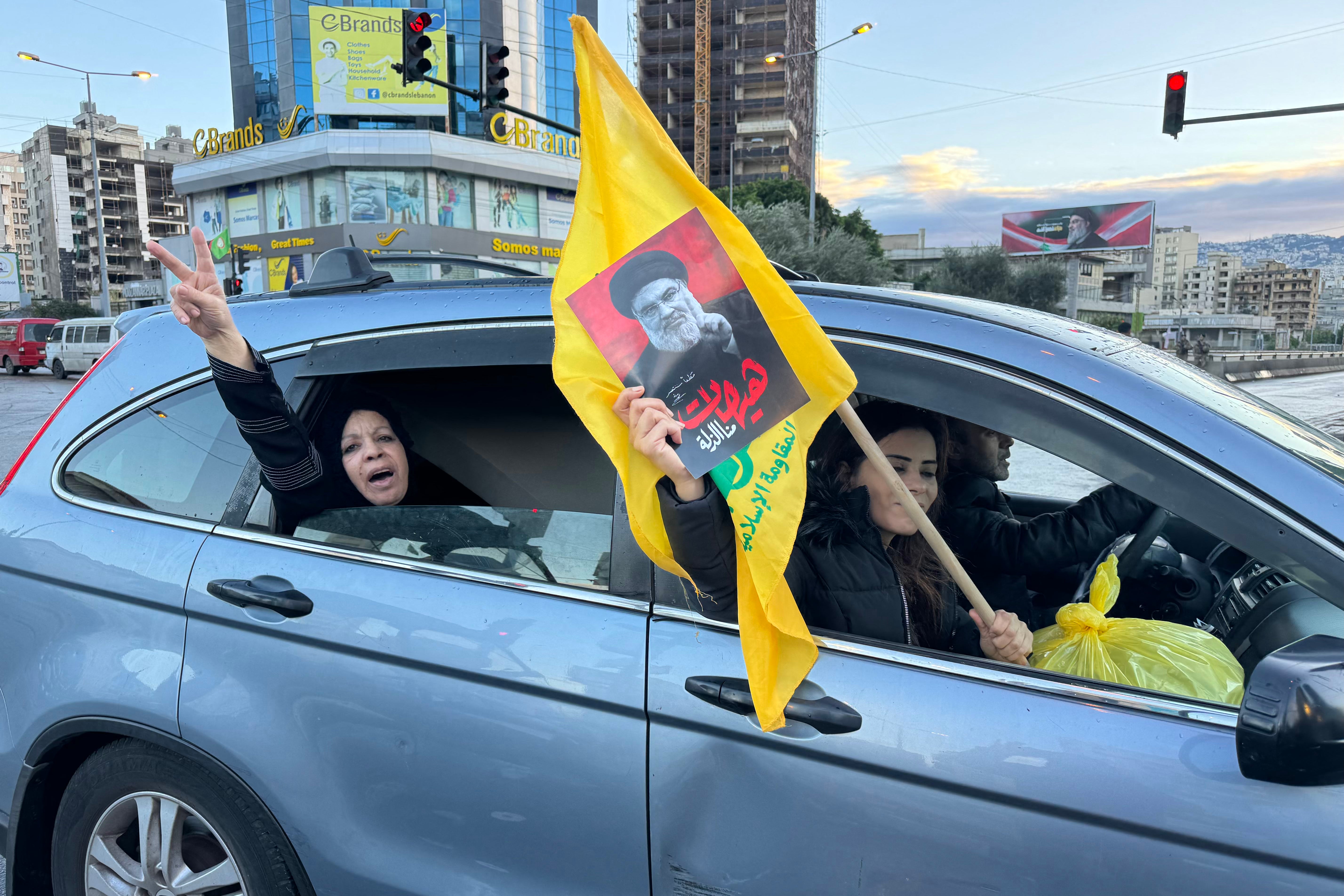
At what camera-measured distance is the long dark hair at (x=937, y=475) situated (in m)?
1.82

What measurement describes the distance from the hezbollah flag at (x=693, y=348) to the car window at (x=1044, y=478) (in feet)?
1.42

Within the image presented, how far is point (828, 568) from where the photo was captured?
1665 millimetres

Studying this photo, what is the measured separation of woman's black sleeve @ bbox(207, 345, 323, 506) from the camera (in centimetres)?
197

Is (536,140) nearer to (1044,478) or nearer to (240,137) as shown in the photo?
(240,137)

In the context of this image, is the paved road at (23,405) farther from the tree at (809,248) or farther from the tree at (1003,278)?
the tree at (1003,278)

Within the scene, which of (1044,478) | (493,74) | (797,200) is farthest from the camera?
(797,200)

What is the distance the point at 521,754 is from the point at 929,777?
70 cm

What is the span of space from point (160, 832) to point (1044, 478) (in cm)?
422

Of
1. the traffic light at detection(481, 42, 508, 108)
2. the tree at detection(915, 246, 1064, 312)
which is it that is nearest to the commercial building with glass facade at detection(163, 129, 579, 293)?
the tree at detection(915, 246, 1064, 312)

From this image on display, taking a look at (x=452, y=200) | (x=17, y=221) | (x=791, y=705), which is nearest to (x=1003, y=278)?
(x=452, y=200)

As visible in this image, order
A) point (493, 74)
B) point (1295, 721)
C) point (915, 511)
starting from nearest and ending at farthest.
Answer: point (1295, 721), point (915, 511), point (493, 74)

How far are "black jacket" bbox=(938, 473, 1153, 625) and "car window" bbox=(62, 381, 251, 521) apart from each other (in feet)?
5.94

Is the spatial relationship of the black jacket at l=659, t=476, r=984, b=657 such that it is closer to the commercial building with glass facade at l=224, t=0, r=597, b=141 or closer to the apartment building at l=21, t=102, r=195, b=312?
the commercial building with glass facade at l=224, t=0, r=597, b=141

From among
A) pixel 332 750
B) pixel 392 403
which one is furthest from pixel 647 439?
pixel 392 403
